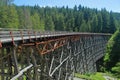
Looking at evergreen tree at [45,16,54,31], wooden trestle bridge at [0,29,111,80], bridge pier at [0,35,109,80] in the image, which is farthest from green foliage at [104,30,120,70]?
evergreen tree at [45,16,54,31]

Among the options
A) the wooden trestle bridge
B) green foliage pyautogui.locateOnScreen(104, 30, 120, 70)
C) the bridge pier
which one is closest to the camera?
the wooden trestle bridge

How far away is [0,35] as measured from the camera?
44.6ft

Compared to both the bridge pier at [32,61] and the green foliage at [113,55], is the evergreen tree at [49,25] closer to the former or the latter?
the green foliage at [113,55]

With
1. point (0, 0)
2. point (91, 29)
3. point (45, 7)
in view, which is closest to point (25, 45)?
point (0, 0)

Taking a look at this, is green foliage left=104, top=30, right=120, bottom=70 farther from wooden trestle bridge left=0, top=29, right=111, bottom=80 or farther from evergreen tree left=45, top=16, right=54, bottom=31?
evergreen tree left=45, top=16, right=54, bottom=31

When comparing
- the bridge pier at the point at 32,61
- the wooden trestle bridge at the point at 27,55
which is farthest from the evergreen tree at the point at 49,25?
the wooden trestle bridge at the point at 27,55

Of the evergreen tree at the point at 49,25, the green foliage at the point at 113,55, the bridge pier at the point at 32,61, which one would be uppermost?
the bridge pier at the point at 32,61

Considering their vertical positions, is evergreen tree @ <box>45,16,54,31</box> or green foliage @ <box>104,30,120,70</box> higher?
evergreen tree @ <box>45,16,54,31</box>

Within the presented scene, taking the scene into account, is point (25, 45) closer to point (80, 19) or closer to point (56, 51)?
point (56, 51)

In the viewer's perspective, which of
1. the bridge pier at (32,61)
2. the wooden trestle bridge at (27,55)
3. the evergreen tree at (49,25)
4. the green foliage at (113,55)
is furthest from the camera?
the evergreen tree at (49,25)

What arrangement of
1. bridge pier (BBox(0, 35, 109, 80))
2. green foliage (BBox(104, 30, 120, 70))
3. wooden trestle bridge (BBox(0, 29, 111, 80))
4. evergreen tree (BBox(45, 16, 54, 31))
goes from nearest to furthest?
wooden trestle bridge (BBox(0, 29, 111, 80)), bridge pier (BBox(0, 35, 109, 80)), green foliage (BBox(104, 30, 120, 70)), evergreen tree (BBox(45, 16, 54, 31))

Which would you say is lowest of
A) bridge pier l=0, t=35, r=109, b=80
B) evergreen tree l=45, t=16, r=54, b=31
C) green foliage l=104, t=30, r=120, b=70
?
green foliage l=104, t=30, r=120, b=70

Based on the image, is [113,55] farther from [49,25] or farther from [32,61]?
[32,61]

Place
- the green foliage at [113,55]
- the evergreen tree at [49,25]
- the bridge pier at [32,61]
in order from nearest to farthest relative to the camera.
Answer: the bridge pier at [32,61]
the green foliage at [113,55]
the evergreen tree at [49,25]
